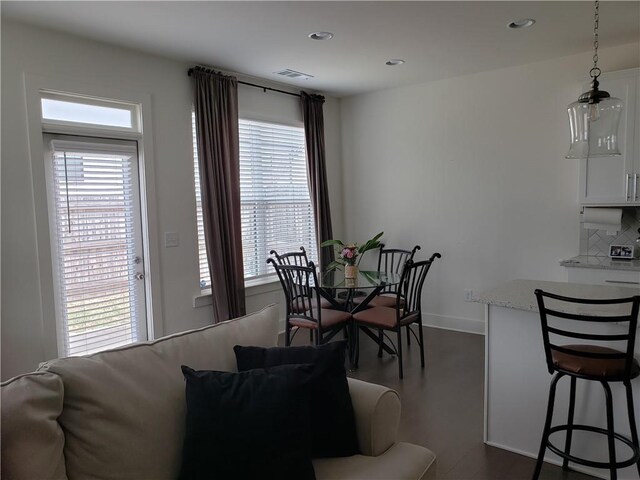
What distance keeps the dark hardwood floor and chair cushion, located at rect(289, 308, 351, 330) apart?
1.49 feet

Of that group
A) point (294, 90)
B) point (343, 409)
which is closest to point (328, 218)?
point (294, 90)

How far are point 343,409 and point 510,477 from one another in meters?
1.30

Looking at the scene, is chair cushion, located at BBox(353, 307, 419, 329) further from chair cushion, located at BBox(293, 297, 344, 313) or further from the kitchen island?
the kitchen island

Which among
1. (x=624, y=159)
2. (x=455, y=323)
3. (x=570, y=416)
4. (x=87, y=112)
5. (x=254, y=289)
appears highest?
(x=87, y=112)

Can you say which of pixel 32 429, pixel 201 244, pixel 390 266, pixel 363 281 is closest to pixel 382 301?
pixel 363 281

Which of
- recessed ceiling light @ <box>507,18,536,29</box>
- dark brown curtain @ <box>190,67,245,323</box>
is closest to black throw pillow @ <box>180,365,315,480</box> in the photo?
dark brown curtain @ <box>190,67,245,323</box>

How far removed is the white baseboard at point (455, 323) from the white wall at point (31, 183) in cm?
193

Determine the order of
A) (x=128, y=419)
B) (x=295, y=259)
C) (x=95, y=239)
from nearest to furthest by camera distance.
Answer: (x=128, y=419)
(x=95, y=239)
(x=295, y=259)

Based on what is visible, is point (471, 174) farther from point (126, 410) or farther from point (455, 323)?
point (126, 410)

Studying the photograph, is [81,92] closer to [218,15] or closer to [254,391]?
[218,15]

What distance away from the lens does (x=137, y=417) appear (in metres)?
1.57

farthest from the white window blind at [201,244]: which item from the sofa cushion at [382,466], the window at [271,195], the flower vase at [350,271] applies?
the sofa cushion at [382,466]

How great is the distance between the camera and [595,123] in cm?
245

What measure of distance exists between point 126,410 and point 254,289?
3.62 m
